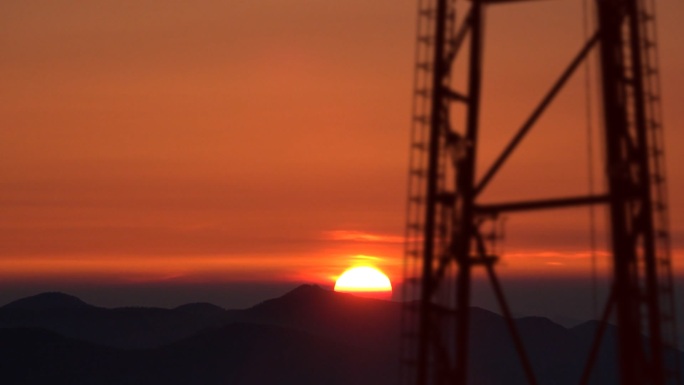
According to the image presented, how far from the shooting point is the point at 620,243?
654 inches

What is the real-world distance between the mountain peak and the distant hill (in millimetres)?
11939

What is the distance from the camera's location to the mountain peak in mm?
111256

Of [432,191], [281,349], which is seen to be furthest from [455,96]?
[281,349]

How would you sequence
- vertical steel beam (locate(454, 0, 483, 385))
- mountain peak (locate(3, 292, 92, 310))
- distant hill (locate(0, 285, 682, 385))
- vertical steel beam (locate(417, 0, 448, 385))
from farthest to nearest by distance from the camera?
mountain peak (locate(3, 292, 92, 310)), distant hill (locate(0, 285, 682, 385)), vertical steel beam (locate(417, 0, 448, 385)), vertical steel beam (locate(454, 0, 483, 385))

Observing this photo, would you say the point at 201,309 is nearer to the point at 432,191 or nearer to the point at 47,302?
the point at 47,302

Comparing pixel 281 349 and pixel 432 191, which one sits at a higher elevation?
pixel 432 191

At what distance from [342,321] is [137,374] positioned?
19.0 meters

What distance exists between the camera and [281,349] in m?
68.0

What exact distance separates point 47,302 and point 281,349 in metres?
60.1

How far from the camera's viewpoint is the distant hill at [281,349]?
218 ft

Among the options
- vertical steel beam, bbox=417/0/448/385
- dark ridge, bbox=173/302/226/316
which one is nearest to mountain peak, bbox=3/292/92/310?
dark ridge, bbox=173/302/226/316

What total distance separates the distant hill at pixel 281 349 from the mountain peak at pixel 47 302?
11939 mm

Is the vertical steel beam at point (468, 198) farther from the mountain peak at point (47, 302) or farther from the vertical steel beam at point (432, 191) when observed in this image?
the mountain peak at point (47, 302)

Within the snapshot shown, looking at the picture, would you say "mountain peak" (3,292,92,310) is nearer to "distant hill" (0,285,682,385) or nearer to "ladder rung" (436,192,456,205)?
"distant hill" (0,285,682,385)
